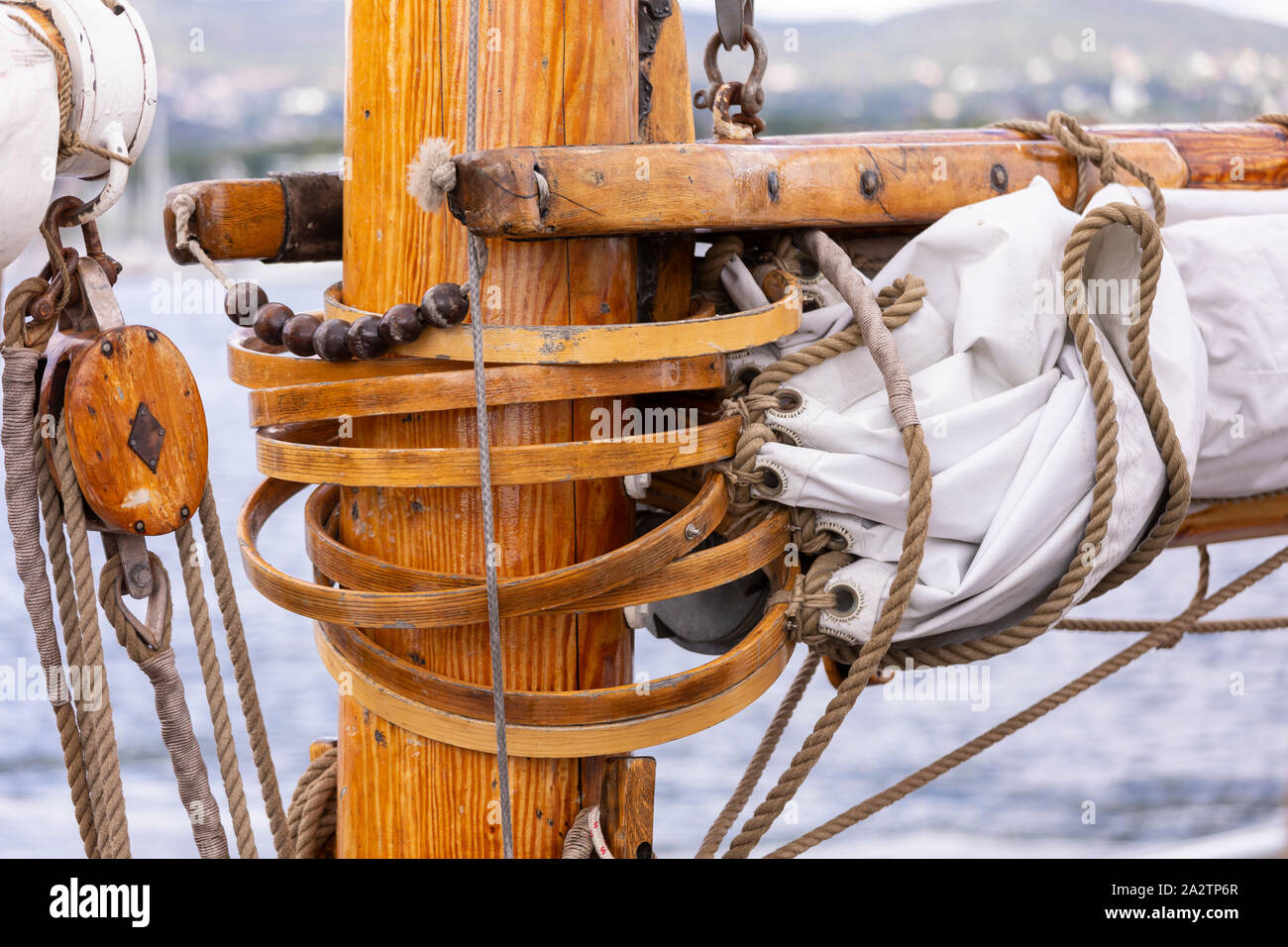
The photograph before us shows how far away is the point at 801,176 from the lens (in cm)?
127

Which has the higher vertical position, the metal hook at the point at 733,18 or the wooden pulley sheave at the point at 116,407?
the metal hook at the point at 733,18

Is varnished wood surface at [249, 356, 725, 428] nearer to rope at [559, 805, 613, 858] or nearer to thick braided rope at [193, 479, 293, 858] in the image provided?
thick braided rope at [193, 479, 293, 858]

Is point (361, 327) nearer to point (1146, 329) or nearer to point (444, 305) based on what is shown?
point (444, 305)

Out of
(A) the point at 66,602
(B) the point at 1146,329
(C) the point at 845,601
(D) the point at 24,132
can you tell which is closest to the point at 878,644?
(C) the point at 845,601

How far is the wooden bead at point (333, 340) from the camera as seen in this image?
1.18m

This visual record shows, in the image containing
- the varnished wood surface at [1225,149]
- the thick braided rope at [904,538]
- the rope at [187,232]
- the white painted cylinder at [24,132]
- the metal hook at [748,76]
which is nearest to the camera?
the white painted cylinder at [24,132]

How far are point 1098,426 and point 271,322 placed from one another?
793 millimetres

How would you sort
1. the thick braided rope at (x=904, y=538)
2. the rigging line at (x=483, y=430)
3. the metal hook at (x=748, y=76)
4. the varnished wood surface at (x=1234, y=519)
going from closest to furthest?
the rigging line at (x=483, y=430) < the thick braided rope at (x=904, y=538) < the metal hook at (x=748, y=76) < the varnished wood surface at (x=1234, y=519)

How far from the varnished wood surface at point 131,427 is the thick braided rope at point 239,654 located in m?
0.06

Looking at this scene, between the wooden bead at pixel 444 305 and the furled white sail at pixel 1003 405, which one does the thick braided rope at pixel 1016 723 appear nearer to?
the furled white sail at pixel 1003 405

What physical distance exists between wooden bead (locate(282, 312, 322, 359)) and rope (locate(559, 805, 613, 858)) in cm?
52

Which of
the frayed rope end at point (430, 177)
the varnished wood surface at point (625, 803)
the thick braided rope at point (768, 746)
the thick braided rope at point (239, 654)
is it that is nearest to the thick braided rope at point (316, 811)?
the thick braided rope at point (239, 654)
